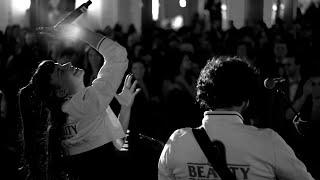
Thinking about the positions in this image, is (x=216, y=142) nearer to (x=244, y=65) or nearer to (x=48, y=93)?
(x=244, y=65)

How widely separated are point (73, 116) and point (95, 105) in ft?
0.64

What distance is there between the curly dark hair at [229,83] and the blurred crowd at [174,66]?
2172 millimetres

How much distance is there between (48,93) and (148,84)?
4.81 meters

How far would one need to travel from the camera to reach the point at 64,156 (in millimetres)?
4340

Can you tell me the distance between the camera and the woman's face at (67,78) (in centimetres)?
428

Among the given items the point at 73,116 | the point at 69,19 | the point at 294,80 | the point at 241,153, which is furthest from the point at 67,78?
the point at 294,80

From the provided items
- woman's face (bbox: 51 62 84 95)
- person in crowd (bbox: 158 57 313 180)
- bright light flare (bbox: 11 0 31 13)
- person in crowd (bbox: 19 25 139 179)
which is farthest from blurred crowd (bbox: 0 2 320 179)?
person in crowd (bbox: 158 57 313 180)

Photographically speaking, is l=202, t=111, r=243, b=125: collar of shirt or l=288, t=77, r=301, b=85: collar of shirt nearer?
l=202, t=111, r=243, b=125: collar of shirt

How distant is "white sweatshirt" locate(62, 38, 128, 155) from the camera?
411 cm

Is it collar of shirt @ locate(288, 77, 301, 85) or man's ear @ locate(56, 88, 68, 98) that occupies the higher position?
man's ear @ locate(56, 88, 68, 98)

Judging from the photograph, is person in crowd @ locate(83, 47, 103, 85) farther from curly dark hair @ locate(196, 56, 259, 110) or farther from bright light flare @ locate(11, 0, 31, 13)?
curly dark hair @ locate(196, 56, 259, 110)

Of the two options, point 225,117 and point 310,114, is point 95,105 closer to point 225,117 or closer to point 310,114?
point 225,117

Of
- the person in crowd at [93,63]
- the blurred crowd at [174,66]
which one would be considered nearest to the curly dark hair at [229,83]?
the blurred crowd at [174,66]

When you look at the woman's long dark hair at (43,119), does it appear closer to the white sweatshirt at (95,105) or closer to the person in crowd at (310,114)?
the white sweatshirt at (95,105)
